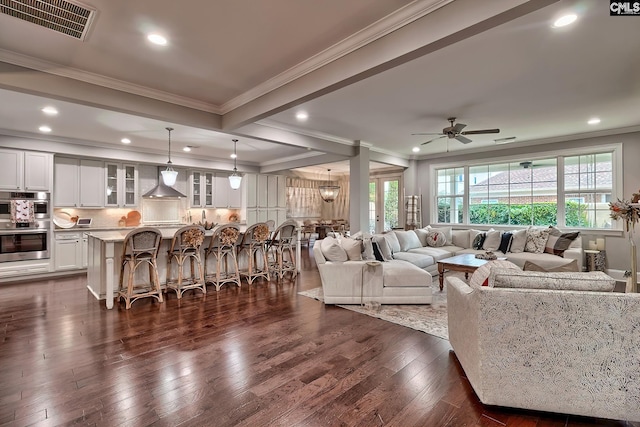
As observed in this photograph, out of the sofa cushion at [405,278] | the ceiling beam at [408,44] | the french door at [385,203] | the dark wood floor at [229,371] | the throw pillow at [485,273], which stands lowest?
the dark wood floor at [229,371]

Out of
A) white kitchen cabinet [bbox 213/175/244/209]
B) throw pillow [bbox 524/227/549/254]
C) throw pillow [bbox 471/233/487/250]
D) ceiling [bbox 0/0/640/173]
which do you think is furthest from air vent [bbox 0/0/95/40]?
throw pillow [bbox 524/227/549/254]

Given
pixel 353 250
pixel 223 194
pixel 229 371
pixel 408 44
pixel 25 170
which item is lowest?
pixel 229 371

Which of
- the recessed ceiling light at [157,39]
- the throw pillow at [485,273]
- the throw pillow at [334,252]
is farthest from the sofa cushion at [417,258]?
the recessed ceiling light at [157,39]

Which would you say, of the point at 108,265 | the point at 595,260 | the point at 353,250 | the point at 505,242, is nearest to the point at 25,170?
the point at 108,265

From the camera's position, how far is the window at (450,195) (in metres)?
8.01

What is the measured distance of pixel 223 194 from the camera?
29.3 ft

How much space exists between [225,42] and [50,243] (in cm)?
583

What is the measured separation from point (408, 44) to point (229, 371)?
2.94 metres

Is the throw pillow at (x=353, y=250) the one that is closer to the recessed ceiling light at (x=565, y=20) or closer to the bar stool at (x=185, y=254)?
the bar stool at (x=185, y=254)

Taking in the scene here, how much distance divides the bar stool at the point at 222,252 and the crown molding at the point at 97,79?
1.90m

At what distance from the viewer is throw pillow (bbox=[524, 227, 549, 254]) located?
5.92 m

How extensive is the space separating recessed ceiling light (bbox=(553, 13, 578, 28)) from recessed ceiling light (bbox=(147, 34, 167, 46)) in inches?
126

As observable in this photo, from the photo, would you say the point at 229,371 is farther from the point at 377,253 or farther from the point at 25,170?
the point at 25,170

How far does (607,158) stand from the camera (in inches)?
236
